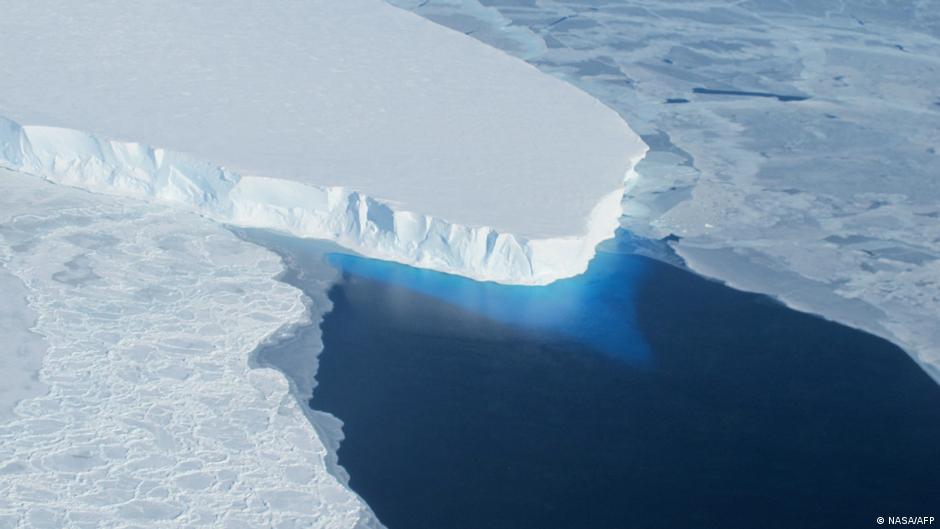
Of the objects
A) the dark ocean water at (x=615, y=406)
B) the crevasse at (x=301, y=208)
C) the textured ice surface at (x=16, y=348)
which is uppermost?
the crevasse at (x=301, y=208)

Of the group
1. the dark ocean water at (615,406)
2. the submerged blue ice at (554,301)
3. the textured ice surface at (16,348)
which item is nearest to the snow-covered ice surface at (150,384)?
the textured ice surface at (16,348)

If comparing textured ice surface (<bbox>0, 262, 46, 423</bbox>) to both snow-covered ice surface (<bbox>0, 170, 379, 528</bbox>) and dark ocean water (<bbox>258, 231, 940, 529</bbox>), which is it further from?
dark ocean water (<bbox>258, 231, 940, 529</bbox>)

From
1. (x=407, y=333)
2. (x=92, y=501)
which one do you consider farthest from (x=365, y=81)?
(x=92, y=501)

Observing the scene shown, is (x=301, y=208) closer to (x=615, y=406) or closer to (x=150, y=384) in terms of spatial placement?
(x=150, y=384)

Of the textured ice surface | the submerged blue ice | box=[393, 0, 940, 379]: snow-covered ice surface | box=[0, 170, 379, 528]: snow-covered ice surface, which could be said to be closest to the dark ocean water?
the submerged blue ice

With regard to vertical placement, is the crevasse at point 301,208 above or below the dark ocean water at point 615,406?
above

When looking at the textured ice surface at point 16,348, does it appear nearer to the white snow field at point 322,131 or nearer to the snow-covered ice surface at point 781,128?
the white snow field at point 322,131

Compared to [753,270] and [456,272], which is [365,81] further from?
[753,270]

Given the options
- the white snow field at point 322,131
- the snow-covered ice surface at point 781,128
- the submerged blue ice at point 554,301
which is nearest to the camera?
the submerged blue ice at point 554,301
